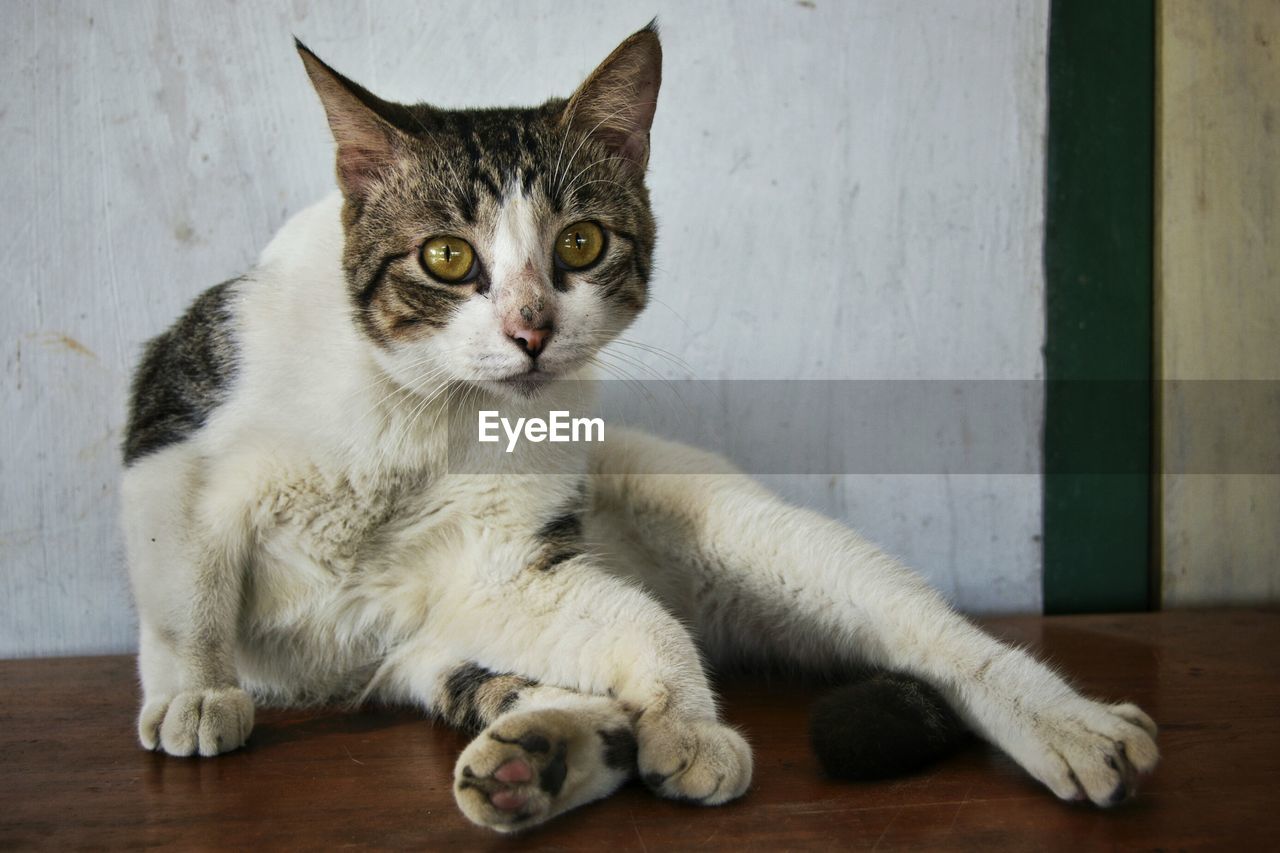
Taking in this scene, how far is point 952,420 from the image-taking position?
194cm

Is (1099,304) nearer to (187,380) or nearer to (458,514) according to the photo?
(458,514)

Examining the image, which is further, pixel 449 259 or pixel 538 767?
pixel 449 259

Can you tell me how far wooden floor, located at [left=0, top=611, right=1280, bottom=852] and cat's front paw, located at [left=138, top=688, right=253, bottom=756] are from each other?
20 millimetres

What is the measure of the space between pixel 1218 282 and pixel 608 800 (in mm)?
1664

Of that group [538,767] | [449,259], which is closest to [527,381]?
[449,259]

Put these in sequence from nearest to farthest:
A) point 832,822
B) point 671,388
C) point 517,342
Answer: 1. point 832,822
2. point 517,342
3. point 671,388

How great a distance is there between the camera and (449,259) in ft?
3.96

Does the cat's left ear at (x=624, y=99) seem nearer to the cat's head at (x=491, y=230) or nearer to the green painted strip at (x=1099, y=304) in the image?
the cat's head at (x=491, y=230)

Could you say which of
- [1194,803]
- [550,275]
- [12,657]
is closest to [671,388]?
[550,275]

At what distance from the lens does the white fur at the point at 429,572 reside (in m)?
1.15

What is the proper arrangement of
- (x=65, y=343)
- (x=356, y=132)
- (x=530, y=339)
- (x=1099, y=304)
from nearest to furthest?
1. (x=530, y=339)
2. (x=356, y=132)
3. (x=65, y=343)
4. (x=1099, y=304)

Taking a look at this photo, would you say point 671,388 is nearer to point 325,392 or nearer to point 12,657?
point 325,392

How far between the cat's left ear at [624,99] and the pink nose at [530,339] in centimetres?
35

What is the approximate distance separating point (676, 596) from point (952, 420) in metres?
0.74
